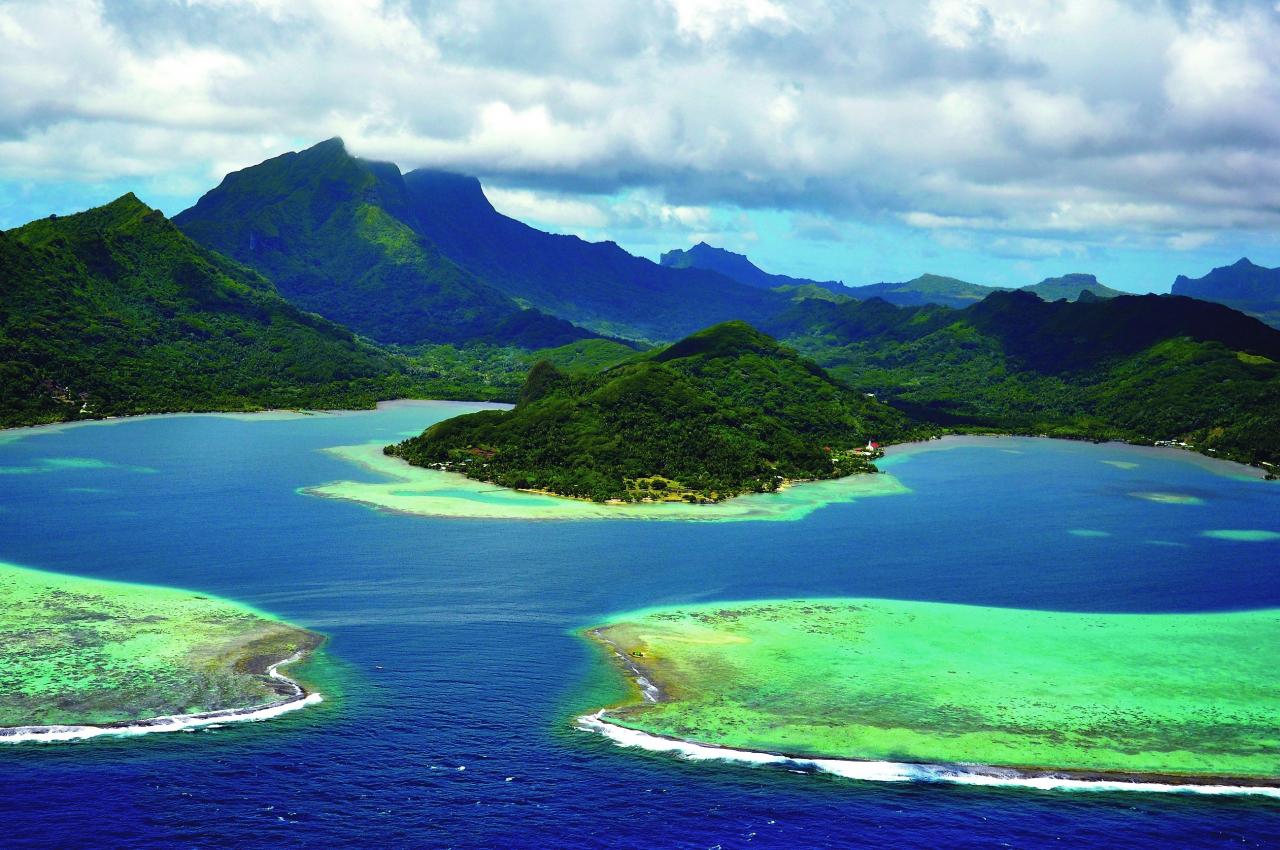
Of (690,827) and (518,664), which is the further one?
(518,664)

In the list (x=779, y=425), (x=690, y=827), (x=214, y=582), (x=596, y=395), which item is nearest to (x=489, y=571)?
(x=214, y=582)

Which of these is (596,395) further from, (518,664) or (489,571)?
(518,664)

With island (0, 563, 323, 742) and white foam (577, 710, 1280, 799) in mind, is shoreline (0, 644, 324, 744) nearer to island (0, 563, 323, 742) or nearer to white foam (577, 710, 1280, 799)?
island (0, 563, 323, 742)

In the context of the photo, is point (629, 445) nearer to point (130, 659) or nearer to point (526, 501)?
point (526, 501)

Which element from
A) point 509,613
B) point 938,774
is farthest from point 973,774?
point 509,613

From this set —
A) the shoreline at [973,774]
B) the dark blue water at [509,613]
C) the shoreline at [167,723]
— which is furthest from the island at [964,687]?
the shoreline at [167,723]

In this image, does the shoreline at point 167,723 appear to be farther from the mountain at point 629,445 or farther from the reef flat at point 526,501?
the mountain at point 629,445

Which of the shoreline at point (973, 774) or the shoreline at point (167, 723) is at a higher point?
the shoreline at point (973, 774)
